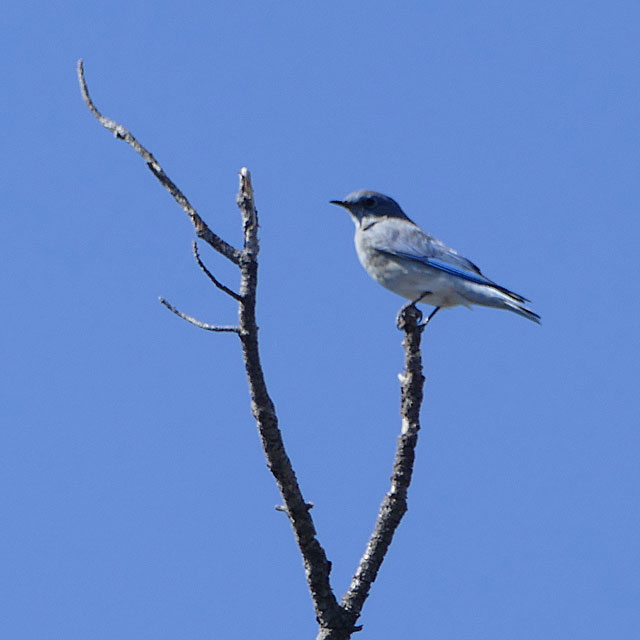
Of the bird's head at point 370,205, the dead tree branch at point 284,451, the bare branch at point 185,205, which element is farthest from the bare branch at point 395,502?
the bird's head at point 370,205

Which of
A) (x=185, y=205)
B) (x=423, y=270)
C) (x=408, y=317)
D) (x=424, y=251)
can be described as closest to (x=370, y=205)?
(x=424, y=251)

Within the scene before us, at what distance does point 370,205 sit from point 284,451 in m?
7.25

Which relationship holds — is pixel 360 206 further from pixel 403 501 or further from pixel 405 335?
pixel 403 501

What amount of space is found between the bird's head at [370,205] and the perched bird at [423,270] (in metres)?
0.41

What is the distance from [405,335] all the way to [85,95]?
2907mm

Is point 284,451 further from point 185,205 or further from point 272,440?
point 185,205

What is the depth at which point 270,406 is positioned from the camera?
22.5ft

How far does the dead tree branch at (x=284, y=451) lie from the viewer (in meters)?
6.79

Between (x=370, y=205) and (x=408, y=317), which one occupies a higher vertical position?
(x=370, y=205)

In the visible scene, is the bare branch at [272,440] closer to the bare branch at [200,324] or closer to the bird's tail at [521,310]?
the bare branch at [200,324]

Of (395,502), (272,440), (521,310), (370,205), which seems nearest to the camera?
(272,440)

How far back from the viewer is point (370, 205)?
13789 mm

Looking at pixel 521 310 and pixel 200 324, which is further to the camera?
pixel 521 310

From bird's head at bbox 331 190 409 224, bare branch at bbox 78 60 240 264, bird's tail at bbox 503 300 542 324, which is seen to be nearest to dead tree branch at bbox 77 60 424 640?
bare branch at bbox 78 60 240 264
